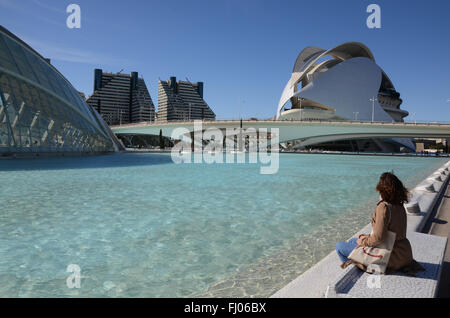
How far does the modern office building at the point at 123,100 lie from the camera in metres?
154

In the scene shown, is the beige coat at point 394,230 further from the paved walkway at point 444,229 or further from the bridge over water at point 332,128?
the bridge over water at point 332,128

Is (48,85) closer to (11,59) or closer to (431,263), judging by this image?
(11,59)

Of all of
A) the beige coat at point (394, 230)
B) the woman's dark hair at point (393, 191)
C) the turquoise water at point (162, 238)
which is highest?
the woman's dark hair at point (393, 191)

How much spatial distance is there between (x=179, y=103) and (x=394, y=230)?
168070 millimetres

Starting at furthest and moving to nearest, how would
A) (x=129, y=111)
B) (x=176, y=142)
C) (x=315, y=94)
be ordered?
(x=129, y=111) → (x=176, y=142) → (x=315, y=94)

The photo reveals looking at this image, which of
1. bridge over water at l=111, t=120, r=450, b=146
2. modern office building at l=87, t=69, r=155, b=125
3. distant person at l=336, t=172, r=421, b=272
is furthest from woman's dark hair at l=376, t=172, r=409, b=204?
modern office building at l=87, t=69, r=155, b=125

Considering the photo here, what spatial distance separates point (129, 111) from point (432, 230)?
164 meters

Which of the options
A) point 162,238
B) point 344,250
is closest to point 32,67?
point 162,238

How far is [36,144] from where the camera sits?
26.8 meters

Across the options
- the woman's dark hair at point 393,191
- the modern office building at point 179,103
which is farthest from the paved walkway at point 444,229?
the modern office building at point 179,103

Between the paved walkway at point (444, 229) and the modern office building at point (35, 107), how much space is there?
27660mm

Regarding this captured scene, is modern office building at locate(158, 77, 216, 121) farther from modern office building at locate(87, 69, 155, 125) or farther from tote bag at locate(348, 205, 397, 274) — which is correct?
tote bag at locate(348, 205, 397, 274)

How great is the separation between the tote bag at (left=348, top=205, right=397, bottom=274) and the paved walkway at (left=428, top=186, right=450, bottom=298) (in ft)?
2.25
